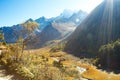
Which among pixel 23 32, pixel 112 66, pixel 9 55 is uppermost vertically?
pixel 23 32

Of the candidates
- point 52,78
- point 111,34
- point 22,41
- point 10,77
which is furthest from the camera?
point 111,34

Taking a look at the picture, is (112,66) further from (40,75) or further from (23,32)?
A: (40,75)

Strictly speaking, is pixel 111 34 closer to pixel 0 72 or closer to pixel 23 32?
pixel 23 32

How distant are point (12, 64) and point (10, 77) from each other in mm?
7488

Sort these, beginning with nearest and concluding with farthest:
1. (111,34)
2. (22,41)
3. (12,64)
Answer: (12,64) < (22,41) < (111,34)

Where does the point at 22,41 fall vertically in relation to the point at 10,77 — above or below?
above

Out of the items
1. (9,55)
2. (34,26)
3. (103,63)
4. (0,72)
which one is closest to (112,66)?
(103,63)

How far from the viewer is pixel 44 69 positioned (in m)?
36.4

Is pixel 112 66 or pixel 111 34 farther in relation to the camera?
pixel 111 34

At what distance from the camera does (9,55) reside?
2063 inches

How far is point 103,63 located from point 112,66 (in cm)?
579

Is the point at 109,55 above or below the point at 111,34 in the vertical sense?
below

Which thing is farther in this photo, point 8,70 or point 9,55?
point 9,55

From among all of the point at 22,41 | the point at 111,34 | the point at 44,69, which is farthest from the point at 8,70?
the point at 111,34
